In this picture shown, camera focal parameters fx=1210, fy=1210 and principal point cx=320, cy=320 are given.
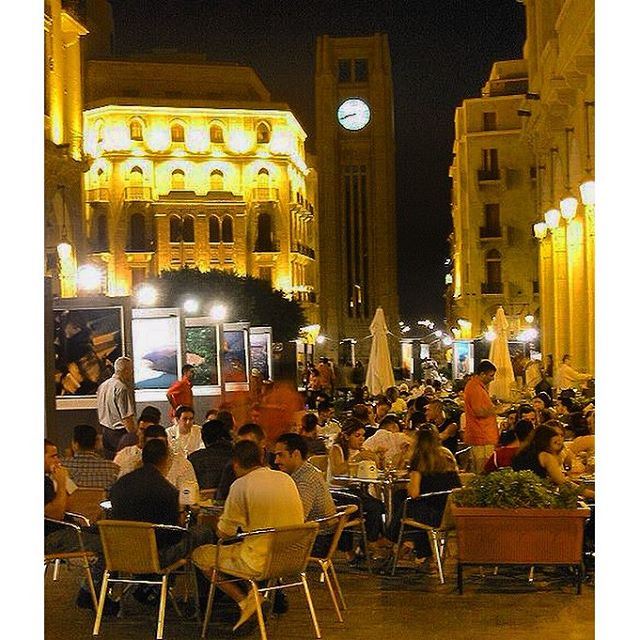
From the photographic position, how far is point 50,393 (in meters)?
11.5

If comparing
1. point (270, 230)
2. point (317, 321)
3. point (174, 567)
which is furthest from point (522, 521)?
point (317, 321)

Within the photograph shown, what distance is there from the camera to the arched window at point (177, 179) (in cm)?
7312

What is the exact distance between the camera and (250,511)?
7547 millimetres

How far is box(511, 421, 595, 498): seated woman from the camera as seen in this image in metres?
9.46

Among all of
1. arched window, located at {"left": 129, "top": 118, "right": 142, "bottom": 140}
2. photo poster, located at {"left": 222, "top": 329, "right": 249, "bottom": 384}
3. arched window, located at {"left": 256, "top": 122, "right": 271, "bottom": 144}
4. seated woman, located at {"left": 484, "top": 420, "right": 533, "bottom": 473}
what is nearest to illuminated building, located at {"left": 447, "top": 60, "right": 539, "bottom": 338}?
arched window, located at {"left": 256, "top": 122, "right": 271, "bottom": 144}

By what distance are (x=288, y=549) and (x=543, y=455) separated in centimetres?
287

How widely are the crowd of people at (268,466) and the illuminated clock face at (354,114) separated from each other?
83.0m

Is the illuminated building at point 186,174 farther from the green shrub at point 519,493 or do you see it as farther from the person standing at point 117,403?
the green shrub at point 519,493

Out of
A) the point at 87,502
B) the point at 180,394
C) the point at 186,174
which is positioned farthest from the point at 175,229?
the point at 87,502

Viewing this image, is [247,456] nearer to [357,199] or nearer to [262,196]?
[262,196]

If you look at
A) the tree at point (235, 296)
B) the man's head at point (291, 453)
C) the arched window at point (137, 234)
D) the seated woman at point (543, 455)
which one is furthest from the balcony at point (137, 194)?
the man's head at point (291, 453)

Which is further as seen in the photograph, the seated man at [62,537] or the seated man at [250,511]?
the seated man at [62,537]
